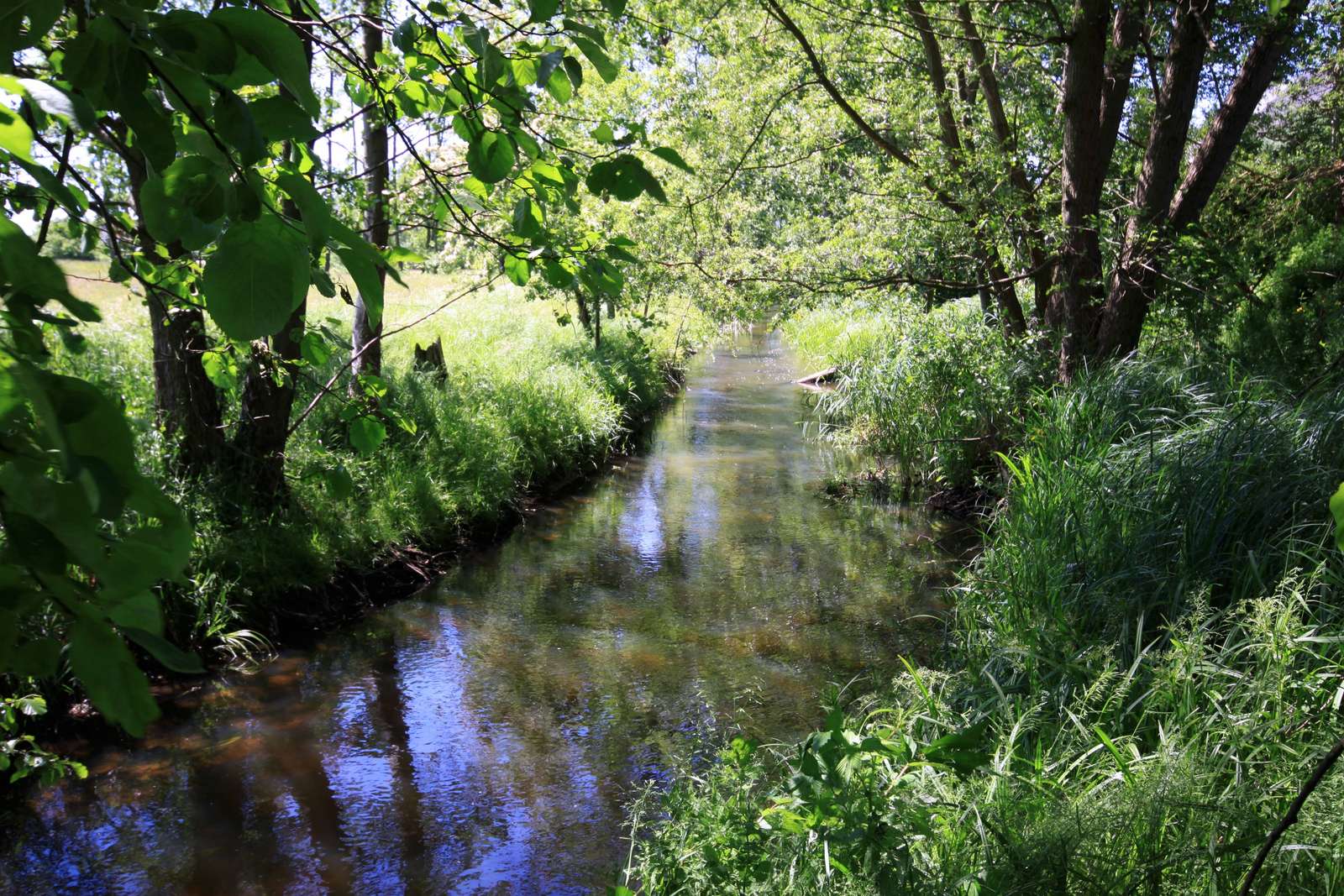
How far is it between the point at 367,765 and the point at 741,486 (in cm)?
656

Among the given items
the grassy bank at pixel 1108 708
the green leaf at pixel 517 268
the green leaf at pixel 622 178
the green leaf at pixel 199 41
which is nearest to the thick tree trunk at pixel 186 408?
the grassy bank at pixel 1108 708

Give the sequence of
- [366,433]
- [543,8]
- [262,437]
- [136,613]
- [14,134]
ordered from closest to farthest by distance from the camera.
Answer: [14,134], [136,613], [543,8], [366,433], [262,437]

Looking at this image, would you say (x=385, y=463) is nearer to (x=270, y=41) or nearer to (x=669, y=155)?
(x=669, y=155)

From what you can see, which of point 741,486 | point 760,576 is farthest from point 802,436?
point 760,576

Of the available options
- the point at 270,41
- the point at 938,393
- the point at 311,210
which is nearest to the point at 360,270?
the point at 311,210

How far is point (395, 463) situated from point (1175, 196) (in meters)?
6.97

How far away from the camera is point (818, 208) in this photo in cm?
1134

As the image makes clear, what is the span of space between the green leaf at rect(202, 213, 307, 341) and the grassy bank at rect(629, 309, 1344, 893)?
7.43 feet

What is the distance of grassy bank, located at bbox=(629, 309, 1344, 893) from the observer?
2.85m

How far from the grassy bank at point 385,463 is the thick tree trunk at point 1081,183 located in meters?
3.86

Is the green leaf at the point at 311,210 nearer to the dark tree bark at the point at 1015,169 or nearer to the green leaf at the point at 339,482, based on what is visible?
the green leaf at the point at 339,482

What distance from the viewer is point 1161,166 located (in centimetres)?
746

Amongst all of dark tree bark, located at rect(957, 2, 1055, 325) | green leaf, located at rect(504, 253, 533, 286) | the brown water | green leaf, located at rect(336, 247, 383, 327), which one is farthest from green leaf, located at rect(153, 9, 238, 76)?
dark tree bark, located at rect(957, 2, 1055, 325)

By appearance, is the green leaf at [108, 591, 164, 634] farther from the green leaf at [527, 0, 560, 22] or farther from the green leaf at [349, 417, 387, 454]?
the green leaf at [349, 417, 387, 454]
